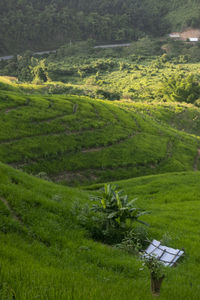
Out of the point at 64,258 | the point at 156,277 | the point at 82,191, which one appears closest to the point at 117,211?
the point at 64,258

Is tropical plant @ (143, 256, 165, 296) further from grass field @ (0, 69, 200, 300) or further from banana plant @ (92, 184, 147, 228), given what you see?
banana plant @ (92, 184, 147, 228)

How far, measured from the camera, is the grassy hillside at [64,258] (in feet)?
17.1

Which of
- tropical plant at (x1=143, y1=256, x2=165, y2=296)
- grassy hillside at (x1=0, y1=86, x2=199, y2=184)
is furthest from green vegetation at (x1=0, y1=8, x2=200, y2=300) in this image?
grassy hillside at (x1=0, y1=86, x2=199, y2=184)

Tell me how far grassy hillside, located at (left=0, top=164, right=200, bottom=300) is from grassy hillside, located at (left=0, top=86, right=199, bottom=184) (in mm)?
18407

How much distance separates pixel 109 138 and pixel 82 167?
9.37 m

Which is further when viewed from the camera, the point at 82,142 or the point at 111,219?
the point at 82,142

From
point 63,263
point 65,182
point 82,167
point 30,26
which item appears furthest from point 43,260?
point 30,26

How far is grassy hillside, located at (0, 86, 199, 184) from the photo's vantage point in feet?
111

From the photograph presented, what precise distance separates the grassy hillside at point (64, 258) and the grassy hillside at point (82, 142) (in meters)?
A: 18.4

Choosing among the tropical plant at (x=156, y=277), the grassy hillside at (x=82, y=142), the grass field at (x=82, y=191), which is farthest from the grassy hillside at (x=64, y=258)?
the grassy hillside at (x=82, y=142)

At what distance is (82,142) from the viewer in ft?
130

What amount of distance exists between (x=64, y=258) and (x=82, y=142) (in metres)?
31.8

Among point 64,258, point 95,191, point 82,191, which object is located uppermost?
point 64,258

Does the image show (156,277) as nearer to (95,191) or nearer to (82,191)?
(82,191)
